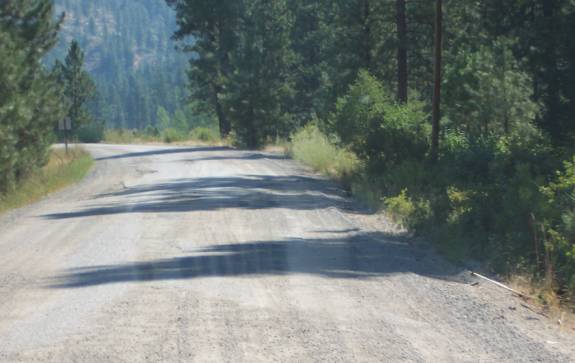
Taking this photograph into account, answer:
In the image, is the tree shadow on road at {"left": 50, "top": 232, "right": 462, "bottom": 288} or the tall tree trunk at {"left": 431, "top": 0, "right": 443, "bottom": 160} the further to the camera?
the tall tree trunk at {"left": 431, "top": 0, "right": 443, "bottom": 160}

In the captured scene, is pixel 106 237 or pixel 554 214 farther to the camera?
pixel 106 237

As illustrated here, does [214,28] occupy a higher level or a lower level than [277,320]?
higher

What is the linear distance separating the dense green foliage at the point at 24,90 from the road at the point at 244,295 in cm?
915

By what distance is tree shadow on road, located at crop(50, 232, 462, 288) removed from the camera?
10.4 meters

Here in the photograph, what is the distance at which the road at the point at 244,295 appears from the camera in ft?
23.0

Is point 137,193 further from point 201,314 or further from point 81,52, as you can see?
point 81,52

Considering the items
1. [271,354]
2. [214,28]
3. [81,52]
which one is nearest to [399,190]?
[271,354]

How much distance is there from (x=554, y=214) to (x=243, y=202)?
31.4 feet

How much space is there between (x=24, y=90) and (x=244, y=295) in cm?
2449

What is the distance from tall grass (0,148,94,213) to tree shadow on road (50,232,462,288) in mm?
11674

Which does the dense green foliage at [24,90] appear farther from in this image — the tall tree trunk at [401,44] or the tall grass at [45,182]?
the tall tree trunk at [401,44]

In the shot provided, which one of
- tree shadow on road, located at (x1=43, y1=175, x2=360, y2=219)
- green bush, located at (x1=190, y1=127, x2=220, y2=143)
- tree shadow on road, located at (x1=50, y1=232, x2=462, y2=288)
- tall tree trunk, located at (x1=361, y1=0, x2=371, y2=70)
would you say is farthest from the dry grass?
green bush, located at (x1=190, y1=127, x2=220, y2=143)

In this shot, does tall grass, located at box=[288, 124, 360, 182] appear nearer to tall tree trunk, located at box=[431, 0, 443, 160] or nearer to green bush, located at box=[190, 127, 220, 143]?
tall tree trunk, located at box=[431, 0, 443, 160]

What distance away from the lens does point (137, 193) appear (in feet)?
75.8
